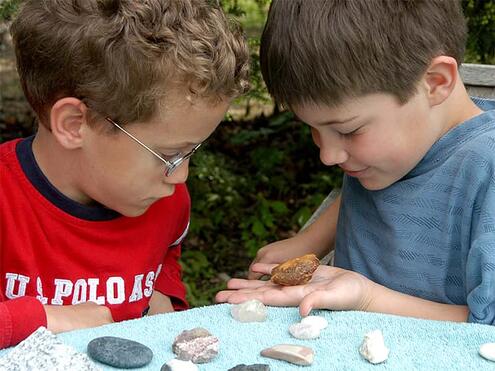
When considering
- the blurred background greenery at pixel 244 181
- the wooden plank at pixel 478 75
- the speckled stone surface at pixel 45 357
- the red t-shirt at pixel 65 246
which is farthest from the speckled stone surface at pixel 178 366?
the blurred background greenery at pixel 244 181

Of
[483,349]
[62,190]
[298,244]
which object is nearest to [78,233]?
[62,190]

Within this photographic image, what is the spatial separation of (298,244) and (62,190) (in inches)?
24.1

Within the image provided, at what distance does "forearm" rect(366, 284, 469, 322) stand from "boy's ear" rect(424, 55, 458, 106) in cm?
41

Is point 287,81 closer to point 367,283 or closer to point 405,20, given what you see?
point 405,20

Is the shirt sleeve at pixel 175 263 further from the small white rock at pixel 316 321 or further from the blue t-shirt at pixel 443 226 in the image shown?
the small white rock at pixel 316 321

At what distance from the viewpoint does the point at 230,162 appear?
4379 millimetres

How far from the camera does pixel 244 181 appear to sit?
4.10m

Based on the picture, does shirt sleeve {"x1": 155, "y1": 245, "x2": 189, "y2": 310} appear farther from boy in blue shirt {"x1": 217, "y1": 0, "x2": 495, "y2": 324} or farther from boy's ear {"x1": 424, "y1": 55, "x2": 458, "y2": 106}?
boy's ear {"x1": 424, "y1": 55, "x2": 458, "y2": 106}

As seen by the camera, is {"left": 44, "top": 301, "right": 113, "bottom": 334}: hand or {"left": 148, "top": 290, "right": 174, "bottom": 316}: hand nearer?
{"left": 44, "top": 301, "right": 113, "bottom": 334}: hand

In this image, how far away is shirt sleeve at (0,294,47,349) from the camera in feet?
4.32

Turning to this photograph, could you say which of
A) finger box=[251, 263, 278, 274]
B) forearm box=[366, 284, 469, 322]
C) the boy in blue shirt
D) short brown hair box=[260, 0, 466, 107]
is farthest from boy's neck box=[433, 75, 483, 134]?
finger box=[251, 263, 278, 274]

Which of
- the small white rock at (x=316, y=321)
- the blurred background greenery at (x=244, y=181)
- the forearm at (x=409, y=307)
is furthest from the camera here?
the blurred background greenery at (x=244, y=181)

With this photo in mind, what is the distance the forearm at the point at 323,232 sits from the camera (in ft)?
6.89

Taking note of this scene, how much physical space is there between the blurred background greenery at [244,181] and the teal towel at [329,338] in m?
1.81
